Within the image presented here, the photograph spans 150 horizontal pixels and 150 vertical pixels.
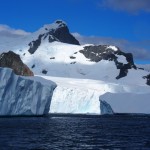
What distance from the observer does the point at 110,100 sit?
371ft

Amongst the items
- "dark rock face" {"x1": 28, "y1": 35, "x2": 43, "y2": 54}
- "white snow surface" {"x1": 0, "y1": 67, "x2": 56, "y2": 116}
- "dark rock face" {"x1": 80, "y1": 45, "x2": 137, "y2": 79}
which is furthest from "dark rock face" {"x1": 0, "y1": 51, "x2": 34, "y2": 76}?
"dark rock face" {"x1": 28, "y1": 35, "x2": 43, "y2": 54}

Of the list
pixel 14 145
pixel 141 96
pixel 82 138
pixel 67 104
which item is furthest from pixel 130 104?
pixel 14 145

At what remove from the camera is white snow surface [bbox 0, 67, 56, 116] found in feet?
202

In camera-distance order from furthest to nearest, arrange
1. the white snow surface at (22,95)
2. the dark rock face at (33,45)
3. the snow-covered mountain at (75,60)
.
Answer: the dark rock face at (33,45) < the snow-covered mountain at (75,60) < the white snow surface at (22,95)

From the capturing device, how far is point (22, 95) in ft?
213

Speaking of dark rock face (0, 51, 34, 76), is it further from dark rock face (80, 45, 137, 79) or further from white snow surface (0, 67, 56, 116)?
dark rock face (80, 45, 137, 79)

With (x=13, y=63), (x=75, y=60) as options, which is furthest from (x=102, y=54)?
(x=13, y=63)

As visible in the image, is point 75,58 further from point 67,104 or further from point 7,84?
point 7,84

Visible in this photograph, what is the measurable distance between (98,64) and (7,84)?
121m

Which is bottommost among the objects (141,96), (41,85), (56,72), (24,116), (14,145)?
(14,145)

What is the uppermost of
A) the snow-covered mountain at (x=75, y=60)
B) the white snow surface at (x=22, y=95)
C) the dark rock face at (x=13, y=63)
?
the snow-covered mountain at (x=75, y=60)

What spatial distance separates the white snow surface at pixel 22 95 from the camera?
61.6 meters

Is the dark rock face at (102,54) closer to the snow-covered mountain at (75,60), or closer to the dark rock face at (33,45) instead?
the snow-covered mountain at (75,60)

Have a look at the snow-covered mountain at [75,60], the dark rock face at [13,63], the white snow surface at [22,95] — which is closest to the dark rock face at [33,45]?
the snow-covered mountain at [75,60]
